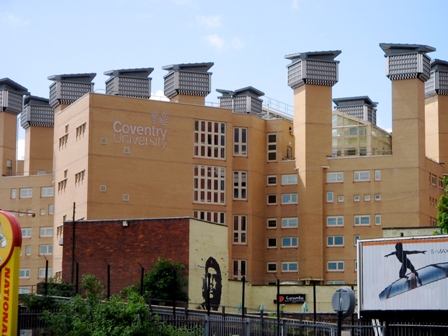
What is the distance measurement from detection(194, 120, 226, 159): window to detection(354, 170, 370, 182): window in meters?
15.0

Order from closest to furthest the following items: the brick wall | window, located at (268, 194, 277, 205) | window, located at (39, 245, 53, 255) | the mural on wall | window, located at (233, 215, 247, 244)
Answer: the brick wall, the mural on wall, window, located at (233, 215, 247, 244), window, located at (268, 194, 277, 205), window, located at (39, 245, 53, 255)

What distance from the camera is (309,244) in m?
122

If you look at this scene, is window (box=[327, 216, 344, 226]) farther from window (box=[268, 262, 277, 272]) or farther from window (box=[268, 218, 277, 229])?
window (box=[268, 262, 277, 272])

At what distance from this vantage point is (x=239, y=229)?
125 m

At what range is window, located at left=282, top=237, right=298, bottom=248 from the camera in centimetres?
12475

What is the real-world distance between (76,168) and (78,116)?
581 cm

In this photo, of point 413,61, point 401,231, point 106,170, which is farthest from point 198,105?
point 401,231

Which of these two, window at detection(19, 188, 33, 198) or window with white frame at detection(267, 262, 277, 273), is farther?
window at detection(19, 188, 33, 198)

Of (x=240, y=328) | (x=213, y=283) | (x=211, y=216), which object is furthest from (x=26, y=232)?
(x=240, y=328)

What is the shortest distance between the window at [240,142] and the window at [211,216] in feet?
25.5

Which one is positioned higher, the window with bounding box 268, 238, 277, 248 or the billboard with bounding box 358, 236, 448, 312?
the window with bounding box 268, 238, 277, 248

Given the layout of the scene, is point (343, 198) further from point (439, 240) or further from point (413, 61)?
point (439, 240)

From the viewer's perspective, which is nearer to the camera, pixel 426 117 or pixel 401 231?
pixel 401 231

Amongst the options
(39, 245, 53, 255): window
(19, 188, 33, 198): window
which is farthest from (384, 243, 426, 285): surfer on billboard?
(19, 188, 33, 198): window
